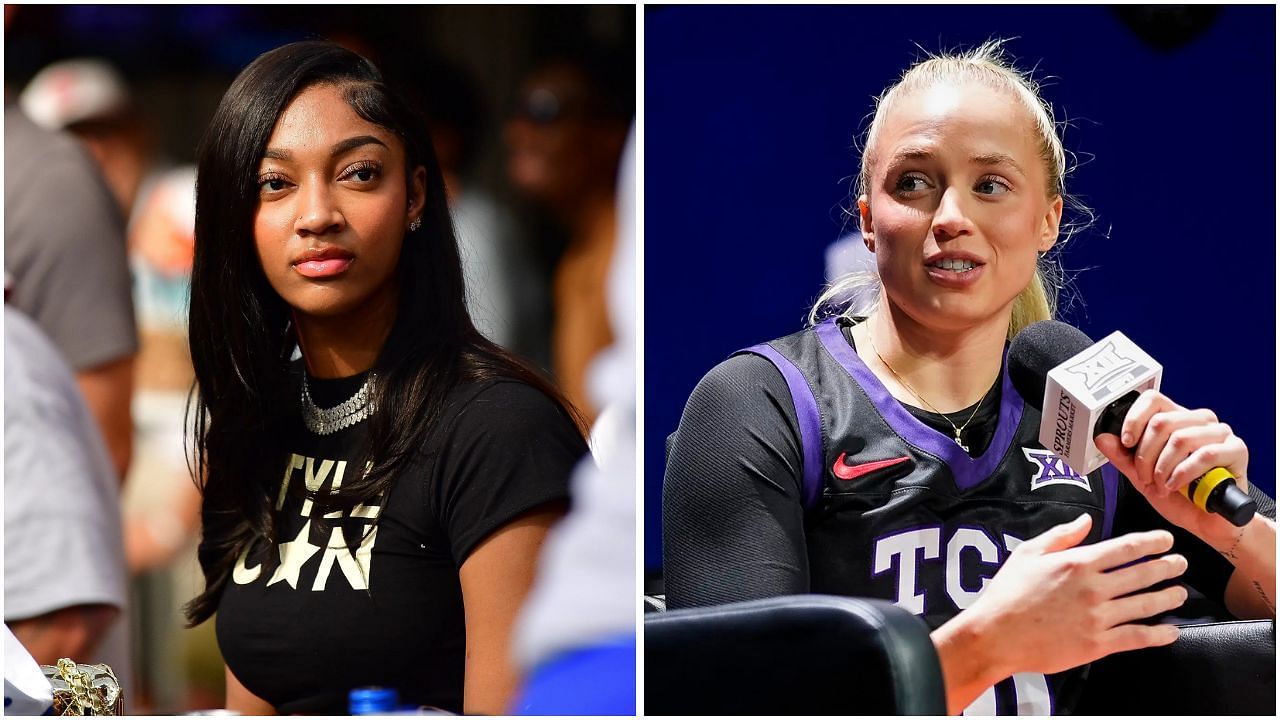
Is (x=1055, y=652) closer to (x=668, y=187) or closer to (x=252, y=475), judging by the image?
(x=668, y=187)

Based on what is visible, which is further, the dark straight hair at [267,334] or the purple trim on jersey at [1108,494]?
the purple trim on jersey at [1108,494]

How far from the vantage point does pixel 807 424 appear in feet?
6.73

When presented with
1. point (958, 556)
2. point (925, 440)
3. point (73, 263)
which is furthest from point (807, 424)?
point (73, 263)

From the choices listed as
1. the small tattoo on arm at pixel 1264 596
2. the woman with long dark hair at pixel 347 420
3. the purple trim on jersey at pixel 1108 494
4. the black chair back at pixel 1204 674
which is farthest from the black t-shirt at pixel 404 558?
the small tattoo on arm at pixel 1264 596

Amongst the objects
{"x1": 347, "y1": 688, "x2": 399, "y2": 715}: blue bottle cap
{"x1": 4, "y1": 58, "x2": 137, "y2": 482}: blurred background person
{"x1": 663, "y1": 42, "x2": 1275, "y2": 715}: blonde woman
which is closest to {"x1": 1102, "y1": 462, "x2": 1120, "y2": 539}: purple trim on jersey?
{"x1": 663, "y1": 42, "x2": 1275, "y2": 715}: blonde woman

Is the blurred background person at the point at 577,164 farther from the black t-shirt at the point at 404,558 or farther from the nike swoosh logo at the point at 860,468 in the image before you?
the nike swoosh logo at the point at 860,468

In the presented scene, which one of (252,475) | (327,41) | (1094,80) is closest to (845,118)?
(1094,80)

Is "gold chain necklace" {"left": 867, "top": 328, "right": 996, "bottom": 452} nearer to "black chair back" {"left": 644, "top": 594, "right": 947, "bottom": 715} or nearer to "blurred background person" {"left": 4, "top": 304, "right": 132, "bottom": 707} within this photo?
"black chair back" {"left": 644, "top": 594, "right": 947, "bottom": 715}

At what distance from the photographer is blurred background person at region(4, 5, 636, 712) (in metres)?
2.08

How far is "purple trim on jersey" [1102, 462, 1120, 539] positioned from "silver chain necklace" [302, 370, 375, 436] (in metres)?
1.11

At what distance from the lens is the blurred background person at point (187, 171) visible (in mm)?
2080

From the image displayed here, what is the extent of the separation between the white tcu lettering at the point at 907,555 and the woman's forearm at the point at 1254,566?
43 cm

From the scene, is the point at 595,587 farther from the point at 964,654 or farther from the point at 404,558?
the point at 964,654

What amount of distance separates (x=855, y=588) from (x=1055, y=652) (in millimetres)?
316
